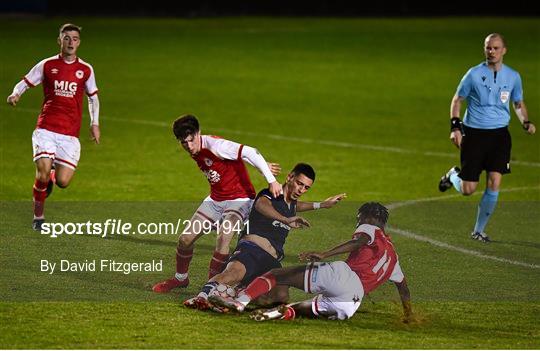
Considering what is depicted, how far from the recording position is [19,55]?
3209cm

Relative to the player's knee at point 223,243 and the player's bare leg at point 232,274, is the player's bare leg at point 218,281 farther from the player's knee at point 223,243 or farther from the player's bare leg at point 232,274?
the player's knee at point 223,243

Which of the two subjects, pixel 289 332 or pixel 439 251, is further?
pixel 439 251

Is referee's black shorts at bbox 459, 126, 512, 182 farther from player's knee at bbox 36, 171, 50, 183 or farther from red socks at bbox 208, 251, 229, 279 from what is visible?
player's knee at bbox 36, 171, 50, 183

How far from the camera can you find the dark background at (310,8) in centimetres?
4538

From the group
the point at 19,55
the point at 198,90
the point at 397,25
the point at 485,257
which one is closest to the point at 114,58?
the point at 19,55

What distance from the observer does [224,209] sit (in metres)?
11.6

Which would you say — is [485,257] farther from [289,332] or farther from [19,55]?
[19,55]

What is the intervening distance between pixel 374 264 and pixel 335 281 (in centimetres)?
48

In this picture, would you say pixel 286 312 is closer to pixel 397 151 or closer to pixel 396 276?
pixel 396 276

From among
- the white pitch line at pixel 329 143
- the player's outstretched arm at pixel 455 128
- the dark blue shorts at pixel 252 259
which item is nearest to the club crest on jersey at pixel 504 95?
the player's outstretched arm at pixel 455 128

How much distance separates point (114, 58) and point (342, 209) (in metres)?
18.1

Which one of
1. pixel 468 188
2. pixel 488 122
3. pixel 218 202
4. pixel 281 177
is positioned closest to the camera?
pixel 218 202

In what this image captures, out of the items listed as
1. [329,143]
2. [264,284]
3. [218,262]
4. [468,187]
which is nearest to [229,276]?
[264,284]

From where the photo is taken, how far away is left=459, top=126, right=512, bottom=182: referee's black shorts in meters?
14.5
